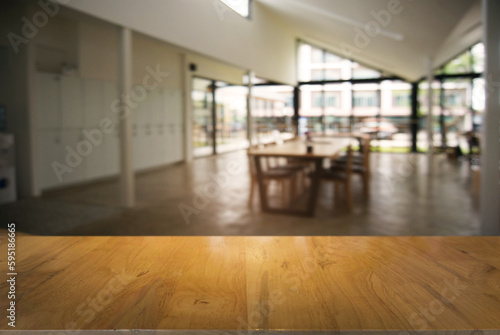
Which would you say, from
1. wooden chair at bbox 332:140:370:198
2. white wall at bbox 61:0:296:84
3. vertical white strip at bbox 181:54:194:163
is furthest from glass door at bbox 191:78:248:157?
wooden chair at bbox 332:140:370:198

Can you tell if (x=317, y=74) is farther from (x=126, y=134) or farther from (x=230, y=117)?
(x=126, y=134)

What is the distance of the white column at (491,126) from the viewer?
7.78ft

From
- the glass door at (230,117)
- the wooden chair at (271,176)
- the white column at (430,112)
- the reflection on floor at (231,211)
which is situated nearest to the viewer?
the reflection on floor at (231,211)

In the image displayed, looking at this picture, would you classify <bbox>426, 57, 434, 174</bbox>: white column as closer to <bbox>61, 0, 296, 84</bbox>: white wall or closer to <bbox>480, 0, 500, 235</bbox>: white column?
<bbox>61, 0, 296, 84</bbox>: white wall

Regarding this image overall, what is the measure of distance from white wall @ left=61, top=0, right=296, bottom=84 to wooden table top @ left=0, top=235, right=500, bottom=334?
3.48 ft

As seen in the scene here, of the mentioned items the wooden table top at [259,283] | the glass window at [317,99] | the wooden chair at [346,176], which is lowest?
the wooden chair at [346,176]

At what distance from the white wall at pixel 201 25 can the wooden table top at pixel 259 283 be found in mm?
1060

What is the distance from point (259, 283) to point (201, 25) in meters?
4.39

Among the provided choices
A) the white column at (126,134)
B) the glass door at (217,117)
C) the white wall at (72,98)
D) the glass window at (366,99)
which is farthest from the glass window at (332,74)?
the white column at (126,134)

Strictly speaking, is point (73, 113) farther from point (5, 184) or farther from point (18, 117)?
point (5, 184)

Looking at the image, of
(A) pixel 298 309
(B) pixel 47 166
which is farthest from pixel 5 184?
(A) pixel 298 309

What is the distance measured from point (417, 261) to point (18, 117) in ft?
16.8

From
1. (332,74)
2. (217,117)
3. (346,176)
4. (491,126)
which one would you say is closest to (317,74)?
(332,74)

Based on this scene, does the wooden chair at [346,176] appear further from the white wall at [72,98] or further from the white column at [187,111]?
the white column at [187,111]
